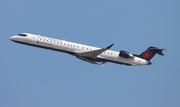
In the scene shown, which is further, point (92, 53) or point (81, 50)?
point (81, 50)

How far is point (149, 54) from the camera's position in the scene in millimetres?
44906

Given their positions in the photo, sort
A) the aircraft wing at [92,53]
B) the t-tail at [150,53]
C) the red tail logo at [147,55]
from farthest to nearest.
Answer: the red tail logo at [147,55] → the t-tail at [150,53] → the aircraft wing at [92,53]

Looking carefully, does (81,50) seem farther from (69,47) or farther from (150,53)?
(150,53)

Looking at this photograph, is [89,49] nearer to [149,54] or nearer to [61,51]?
[61,51]

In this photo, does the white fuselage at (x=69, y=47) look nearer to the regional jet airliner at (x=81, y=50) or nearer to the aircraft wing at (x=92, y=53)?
the regional jet airliner at (x=81, y=50)

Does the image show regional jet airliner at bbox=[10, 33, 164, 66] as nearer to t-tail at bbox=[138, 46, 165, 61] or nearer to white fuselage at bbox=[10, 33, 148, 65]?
white fuselage at bbox=[10, 33, 148, 65]

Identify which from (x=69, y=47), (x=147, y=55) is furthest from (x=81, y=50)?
(x=147, y=55)

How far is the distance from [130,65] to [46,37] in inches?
403

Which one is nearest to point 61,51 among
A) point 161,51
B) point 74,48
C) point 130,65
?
point 74,48

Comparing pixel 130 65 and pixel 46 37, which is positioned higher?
pixel 46 37

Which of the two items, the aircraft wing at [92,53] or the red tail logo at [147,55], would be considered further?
the red tail logo at [147,55]

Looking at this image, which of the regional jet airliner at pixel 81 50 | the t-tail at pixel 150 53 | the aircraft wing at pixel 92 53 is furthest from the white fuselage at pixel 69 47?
the t-tail at pixel 150 53

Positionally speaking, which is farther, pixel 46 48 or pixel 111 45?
pixel 46 48

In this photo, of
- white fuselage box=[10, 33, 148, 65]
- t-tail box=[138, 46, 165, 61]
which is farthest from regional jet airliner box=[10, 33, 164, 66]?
t-tail box=[138, 46, 165, 61]
